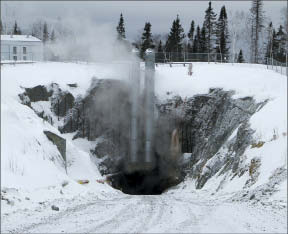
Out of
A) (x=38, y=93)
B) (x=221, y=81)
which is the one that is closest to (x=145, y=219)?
(x=38, y=93)

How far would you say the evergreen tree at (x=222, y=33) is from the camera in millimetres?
60819

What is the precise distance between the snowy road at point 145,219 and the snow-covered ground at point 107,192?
2 cm

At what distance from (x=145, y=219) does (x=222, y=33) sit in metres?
52.5

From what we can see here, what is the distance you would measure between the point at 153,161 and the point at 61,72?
9846 millimetres

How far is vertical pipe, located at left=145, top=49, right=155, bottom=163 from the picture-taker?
107ft

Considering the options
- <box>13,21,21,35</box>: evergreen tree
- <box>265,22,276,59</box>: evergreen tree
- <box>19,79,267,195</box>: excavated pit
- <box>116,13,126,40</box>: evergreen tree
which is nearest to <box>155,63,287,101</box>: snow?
<box>19,79,267,195</box>: excavated pit

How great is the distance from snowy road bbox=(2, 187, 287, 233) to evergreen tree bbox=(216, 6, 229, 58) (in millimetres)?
48903

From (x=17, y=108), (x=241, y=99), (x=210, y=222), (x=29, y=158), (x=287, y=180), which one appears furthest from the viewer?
(x=241, y=99)

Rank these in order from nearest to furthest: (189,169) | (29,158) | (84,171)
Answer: (29,158)
(84,171)
(189,169)

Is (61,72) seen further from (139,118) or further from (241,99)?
(241,99)

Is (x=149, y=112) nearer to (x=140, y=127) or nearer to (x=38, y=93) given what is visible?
(x=140, y=127)

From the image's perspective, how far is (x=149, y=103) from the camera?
1307 inches

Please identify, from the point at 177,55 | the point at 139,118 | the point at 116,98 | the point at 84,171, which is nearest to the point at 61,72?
the point at 116,98

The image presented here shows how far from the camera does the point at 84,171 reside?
23.1 metres
